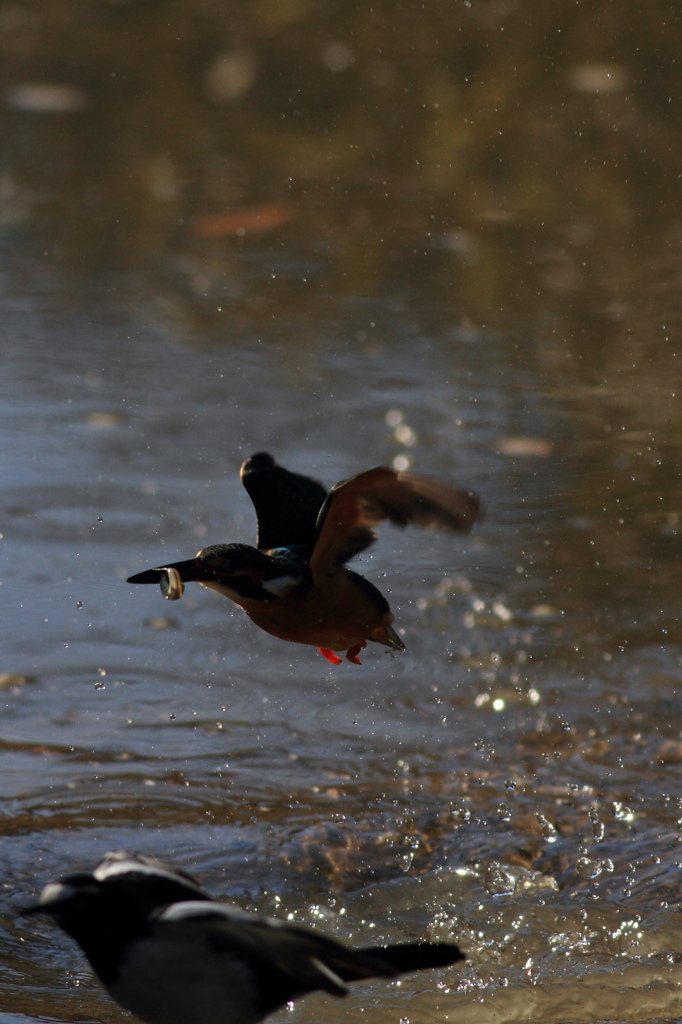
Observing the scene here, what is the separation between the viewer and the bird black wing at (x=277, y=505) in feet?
10.5

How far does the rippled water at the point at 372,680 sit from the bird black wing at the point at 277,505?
2.07 feet

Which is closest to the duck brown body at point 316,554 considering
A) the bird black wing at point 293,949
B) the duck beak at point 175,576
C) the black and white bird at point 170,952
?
the duck beak at point 175,576

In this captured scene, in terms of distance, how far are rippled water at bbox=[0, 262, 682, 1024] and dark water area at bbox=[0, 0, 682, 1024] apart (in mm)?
12

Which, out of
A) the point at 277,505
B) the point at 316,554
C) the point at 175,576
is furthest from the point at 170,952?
the point at 277,505

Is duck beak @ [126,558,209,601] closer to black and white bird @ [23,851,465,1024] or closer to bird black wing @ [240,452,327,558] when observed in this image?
bird black wing @ [240,452,327,558]

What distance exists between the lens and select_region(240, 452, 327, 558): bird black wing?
10.5 feet

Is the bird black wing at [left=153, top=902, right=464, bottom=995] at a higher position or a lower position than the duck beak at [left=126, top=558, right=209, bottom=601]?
lower

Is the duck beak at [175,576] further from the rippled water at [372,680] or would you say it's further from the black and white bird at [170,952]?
the black and white bird at [170,952]

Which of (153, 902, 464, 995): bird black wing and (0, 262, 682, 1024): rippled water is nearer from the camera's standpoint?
(153, 902, 464, 995): bird black wing

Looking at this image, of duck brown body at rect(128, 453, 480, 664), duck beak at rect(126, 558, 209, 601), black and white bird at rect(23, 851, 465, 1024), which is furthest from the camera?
duck brown body at rect(128, 453, 480, 664)

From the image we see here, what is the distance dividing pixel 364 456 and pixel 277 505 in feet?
5.88

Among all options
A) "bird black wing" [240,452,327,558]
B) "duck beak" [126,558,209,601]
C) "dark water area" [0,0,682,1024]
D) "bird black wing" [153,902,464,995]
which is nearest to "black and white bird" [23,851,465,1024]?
"bird black wing" [153,902,464,995]

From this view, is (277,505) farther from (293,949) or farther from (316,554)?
(293,949)

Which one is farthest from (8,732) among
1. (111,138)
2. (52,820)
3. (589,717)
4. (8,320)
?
(111,138)
